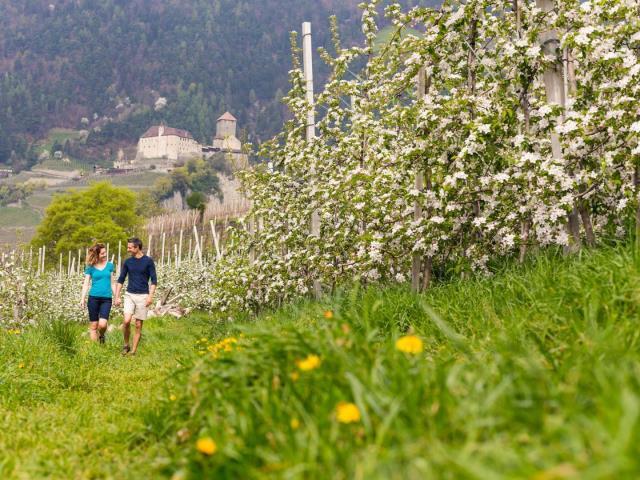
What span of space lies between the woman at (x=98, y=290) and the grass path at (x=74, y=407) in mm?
1759

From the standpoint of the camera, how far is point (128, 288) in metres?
10.6

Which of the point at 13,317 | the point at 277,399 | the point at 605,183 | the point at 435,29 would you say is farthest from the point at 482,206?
the point at 13,317

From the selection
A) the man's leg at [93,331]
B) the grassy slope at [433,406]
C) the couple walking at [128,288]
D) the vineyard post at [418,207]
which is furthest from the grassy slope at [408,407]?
the man's leg at [93,331]

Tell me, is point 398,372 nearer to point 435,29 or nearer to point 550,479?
point 550,479

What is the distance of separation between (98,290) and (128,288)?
2.33ft

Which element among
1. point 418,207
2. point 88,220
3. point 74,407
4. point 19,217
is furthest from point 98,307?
point 19,217

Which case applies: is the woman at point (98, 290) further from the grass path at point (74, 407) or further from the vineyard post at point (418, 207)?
the vineyard post at point (418, 207)

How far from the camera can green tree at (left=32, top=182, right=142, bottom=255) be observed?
59844 mm

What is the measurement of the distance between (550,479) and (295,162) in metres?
10.0

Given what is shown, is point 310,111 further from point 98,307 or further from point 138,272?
point 98,307

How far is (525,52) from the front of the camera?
584 centimetres

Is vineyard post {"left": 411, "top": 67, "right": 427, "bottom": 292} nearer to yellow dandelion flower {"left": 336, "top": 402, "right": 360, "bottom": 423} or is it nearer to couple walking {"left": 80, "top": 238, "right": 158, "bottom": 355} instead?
couple walking {"left": 80, "top": 238, "right": 158, "bottom": 355}

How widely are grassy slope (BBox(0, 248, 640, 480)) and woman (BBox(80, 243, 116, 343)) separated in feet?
18.7

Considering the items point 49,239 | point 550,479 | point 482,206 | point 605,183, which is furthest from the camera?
point 49,239
